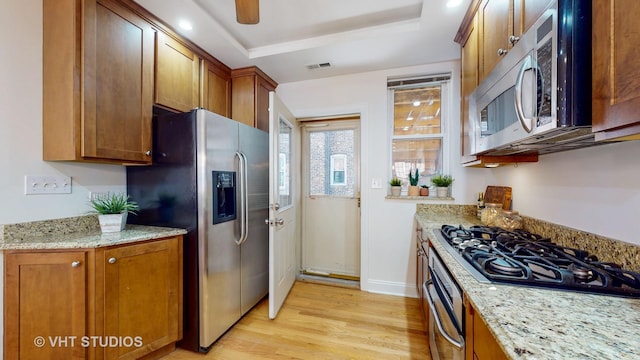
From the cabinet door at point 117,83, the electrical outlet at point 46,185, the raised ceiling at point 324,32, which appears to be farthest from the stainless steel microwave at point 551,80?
the electrical outlet at point 46,185

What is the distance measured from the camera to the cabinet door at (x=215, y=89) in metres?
2.36

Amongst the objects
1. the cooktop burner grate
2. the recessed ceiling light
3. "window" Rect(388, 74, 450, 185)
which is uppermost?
the recessed ceiling light

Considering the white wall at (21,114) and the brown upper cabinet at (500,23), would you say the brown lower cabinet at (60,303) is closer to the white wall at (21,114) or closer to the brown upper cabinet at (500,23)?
the white wall at (21,114)

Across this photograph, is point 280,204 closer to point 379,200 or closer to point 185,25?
point 379,200

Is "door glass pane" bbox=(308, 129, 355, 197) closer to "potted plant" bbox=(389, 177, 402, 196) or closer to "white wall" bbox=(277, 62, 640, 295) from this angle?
"white wall" bbox=(277, 62, 640, 295)

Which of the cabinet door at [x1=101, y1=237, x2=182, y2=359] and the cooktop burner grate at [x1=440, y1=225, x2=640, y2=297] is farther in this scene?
the cabinet door at [x1=101, y1=237, x2=182, y2=359]

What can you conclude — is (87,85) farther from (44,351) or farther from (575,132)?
(575,132)

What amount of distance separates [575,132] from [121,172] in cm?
276

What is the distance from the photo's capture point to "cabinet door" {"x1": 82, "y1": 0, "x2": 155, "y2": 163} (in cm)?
150

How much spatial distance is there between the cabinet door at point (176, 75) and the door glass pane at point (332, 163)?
4.91ft

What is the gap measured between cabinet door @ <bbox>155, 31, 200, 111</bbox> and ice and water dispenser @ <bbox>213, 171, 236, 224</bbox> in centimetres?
76

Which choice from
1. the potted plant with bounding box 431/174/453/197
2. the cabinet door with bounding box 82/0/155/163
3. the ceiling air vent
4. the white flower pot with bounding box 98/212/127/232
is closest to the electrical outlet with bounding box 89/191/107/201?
the white flower pot with bounding box 98/212/127/232

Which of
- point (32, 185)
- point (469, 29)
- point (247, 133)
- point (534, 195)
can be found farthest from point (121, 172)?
point (534, 195)

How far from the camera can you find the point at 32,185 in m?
1.49
